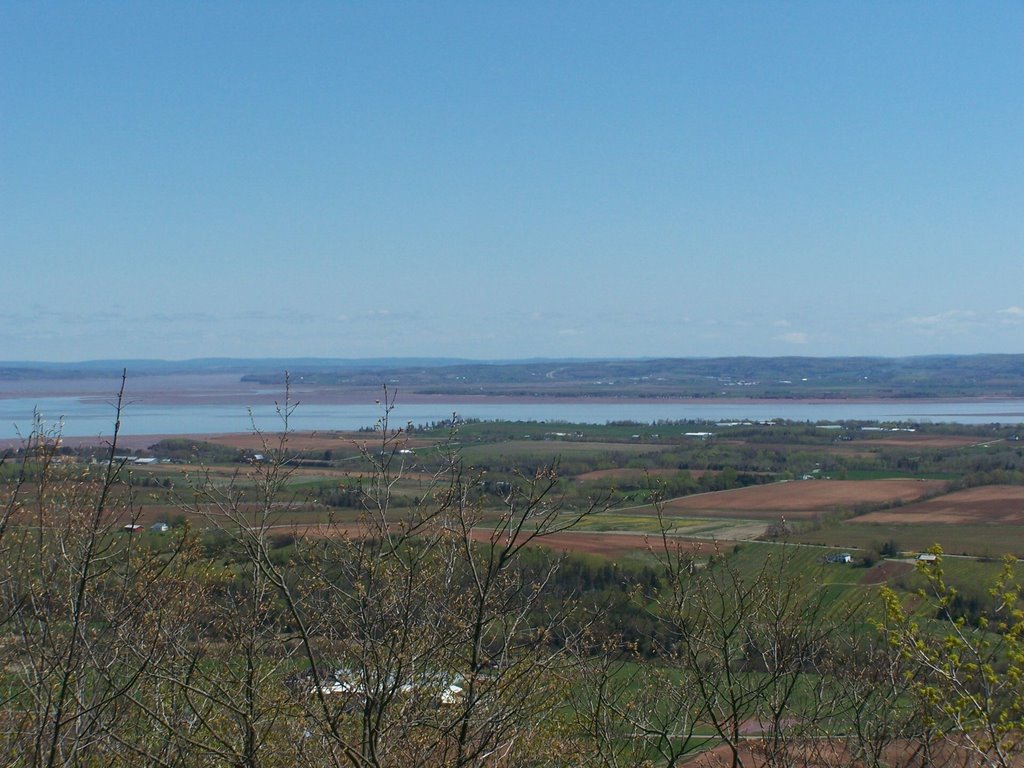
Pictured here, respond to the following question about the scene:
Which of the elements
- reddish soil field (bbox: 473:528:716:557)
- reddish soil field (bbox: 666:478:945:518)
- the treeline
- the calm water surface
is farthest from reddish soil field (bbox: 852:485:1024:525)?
the calm water surface

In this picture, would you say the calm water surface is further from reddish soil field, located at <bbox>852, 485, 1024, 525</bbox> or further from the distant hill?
reddish soil field, located at <bbox>852, 485, 1024, 525</bbox>

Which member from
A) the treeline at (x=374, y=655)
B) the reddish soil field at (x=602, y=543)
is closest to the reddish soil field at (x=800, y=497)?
the reddish soil field at (x=602, y=543)

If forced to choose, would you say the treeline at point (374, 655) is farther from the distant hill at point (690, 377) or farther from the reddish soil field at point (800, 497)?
the distant hill at point (690, 377)

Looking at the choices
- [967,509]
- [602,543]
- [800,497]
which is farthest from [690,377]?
[602,543]

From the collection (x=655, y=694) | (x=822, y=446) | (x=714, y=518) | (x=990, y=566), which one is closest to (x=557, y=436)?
(x=822, y=446)

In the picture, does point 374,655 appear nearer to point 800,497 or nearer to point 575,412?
point 800,497

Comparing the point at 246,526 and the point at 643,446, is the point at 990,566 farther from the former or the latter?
the point at 643,446
